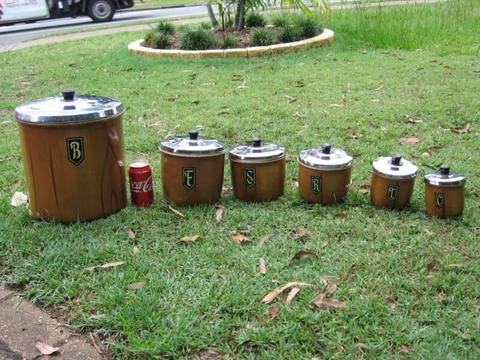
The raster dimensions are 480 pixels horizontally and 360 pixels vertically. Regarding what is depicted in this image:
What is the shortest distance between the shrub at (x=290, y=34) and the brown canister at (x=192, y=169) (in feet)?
18.1

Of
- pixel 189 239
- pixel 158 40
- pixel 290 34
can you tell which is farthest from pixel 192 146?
pixel 290 34

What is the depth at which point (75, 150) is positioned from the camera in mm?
Answer: 2773

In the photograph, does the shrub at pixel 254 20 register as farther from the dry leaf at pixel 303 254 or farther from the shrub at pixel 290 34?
the dry leaf at pixel 303 254

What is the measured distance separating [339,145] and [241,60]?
145 inches

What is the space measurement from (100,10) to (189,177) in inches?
512

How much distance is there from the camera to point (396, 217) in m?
2.96

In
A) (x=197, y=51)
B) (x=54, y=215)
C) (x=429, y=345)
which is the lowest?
(x=429, y=345)

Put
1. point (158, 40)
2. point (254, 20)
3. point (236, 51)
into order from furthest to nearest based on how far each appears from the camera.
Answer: point (254, 20), point (158, 40), point (236, 51)

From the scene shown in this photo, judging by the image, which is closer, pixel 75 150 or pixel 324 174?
pixel 75 150

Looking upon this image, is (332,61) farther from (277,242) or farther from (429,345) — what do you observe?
(429,345)

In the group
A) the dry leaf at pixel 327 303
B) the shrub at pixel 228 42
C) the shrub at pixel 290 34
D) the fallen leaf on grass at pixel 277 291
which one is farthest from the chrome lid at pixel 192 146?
the shrub at pixel 290 34

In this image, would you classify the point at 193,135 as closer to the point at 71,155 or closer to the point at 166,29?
the point at 71,155

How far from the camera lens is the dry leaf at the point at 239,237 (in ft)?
9.05

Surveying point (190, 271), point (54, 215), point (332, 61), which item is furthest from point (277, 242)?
point (332, 61)
